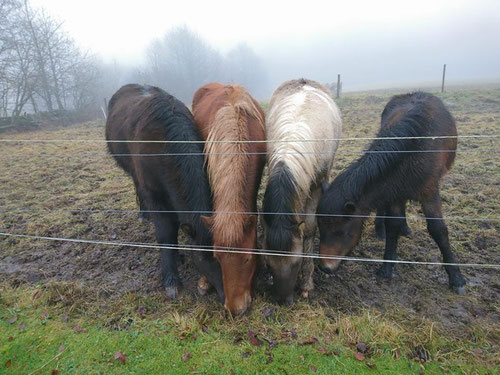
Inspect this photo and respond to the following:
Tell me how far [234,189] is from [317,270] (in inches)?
66.8

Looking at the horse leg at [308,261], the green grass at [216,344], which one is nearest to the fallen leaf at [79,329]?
the green grass at [216,344]

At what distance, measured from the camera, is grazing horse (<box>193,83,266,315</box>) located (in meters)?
2.63

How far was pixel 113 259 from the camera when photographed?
4035 mm

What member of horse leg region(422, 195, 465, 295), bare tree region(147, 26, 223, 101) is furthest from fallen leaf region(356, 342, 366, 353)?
bare tree region(147, 26, 223, 101)

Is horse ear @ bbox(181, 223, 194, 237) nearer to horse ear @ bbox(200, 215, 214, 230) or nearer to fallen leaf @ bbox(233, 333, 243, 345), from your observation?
horse ear @ bbox(200, 215, 214, 230)

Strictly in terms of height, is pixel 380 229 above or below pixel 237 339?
above

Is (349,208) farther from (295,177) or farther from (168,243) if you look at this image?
(168,243)

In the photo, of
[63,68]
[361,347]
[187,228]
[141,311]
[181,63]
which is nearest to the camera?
[361,347]

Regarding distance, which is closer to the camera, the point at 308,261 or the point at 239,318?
the point at 239,318

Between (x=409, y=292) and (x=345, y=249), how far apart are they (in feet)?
2.94

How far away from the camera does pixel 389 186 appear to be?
3.17 meters

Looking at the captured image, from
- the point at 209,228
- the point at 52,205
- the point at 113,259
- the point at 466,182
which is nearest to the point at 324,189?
the point at 209,228

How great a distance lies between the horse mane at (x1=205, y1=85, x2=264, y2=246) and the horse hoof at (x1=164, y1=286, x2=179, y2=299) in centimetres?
117

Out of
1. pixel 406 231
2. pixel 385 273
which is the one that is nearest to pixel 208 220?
pixel 385 273
